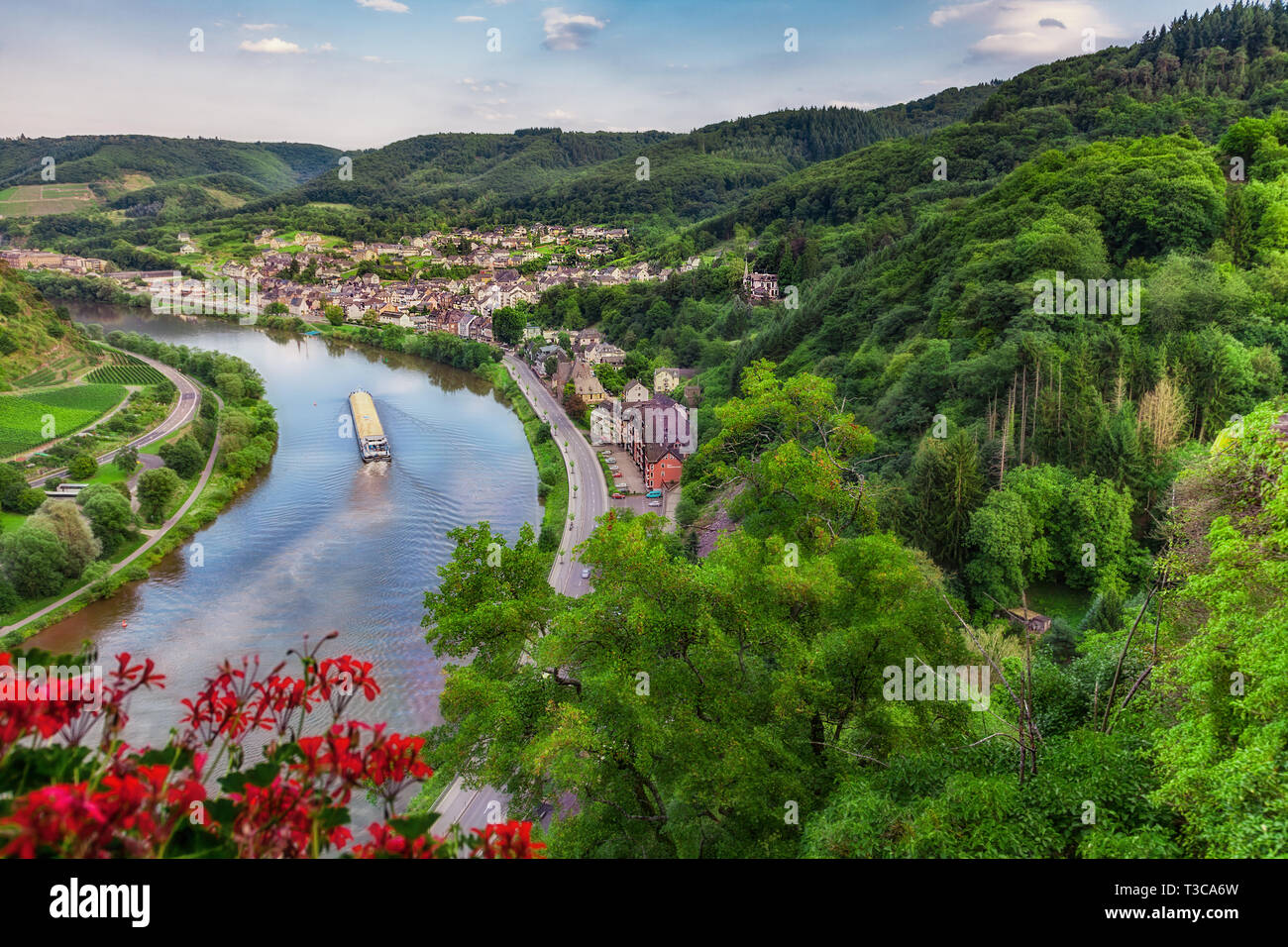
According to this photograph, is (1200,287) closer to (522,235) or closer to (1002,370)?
(1002,370)

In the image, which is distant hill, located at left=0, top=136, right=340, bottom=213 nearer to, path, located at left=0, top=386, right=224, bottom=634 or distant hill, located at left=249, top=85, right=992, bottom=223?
distant hill, located at left=249, top=85, right=992, bottom=223

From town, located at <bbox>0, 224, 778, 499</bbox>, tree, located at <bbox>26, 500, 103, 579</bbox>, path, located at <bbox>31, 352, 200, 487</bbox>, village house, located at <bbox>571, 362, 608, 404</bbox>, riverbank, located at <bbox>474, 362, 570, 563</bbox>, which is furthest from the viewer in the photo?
village house, located at <bbox>571, 362, 608, 404</bbox>

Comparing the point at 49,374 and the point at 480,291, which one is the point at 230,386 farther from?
the point at 480,291

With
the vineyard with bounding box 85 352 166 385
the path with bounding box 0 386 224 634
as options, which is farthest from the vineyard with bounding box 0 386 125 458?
the path with bounding box 0 386 224 634

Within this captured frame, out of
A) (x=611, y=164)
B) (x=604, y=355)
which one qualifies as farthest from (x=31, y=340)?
(x=611, y=164)

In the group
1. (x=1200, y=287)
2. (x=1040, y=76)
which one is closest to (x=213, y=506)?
(x=1200, y=287)
